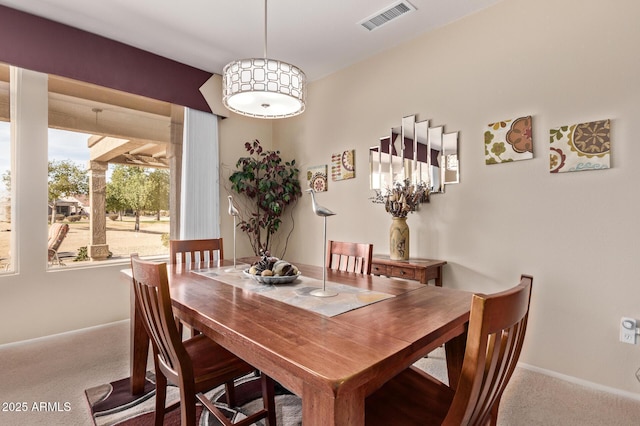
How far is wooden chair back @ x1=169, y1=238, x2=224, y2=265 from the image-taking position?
244 cm

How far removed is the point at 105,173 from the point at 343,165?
2453mm

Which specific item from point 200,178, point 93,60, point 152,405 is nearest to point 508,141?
point 152,405

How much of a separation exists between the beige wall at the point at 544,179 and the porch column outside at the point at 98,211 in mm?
2839

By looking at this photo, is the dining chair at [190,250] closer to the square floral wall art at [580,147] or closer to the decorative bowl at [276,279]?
the decorative bowl at [276,279]

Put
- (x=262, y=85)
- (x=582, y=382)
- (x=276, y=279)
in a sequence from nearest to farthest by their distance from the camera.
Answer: (x=276, y=279)
(x=262, y=85)
(x=582, y=382)

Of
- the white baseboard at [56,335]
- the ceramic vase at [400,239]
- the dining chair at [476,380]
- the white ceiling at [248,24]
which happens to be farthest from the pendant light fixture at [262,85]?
the white baseboard at [56,335]

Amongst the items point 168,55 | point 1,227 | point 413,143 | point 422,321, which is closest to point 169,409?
point 422,321

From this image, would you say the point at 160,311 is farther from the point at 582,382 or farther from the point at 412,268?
the point at 582,382

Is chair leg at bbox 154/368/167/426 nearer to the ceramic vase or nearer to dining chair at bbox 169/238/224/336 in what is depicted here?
dining chair at bbox 169/238/224/336

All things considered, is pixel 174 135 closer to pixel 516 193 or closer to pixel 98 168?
pixel 98 168

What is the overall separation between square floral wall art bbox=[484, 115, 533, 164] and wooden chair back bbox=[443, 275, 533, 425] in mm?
1710

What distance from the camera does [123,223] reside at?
3404mm

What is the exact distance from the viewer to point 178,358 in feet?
4.05

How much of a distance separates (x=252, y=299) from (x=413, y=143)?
7.15 feet
